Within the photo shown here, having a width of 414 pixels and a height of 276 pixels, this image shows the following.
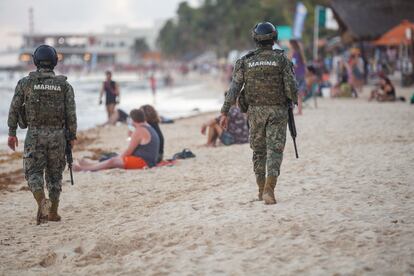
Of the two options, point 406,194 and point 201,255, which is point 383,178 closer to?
point 406,194

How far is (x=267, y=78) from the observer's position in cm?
549

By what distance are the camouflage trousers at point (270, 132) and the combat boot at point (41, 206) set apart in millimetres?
2157

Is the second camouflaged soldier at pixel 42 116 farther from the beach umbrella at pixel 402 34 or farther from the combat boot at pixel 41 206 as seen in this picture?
the beach umbrella at pixel 402 34

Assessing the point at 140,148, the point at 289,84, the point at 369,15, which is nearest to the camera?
the point at 289,84

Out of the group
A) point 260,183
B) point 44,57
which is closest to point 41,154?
point 44,57

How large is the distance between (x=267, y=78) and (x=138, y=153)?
3.90m

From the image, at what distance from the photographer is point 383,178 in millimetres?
6734

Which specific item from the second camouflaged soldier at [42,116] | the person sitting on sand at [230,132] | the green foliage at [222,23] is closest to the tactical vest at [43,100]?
the second camouflaged soldier at [42,116]

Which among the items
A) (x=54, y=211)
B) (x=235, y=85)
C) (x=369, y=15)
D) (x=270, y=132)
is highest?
(x=369, y=15)

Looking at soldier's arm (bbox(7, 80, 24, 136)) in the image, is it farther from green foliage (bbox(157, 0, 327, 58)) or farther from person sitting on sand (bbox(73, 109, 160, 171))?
green foliage (bbox(157, 0, 327, 58))

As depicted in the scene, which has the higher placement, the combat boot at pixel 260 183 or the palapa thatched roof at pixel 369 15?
the palapa thatched roof at pixel 369 15

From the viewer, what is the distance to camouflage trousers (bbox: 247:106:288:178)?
17.9ft

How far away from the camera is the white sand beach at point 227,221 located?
4180 mm

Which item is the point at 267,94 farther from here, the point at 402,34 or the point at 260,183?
the point at 402,34
